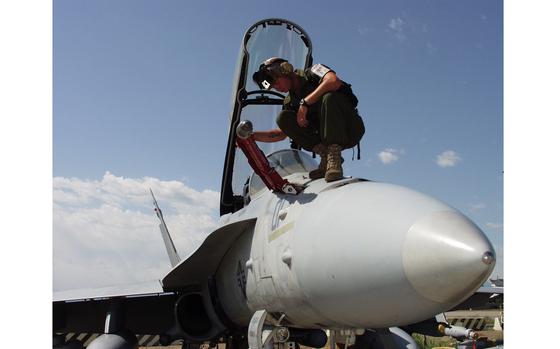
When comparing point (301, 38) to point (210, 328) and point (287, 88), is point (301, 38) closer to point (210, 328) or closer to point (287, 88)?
point (287, 88)

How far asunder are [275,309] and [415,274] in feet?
5.26

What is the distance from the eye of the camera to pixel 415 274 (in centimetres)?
244

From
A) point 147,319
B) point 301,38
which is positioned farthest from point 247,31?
point 147,319

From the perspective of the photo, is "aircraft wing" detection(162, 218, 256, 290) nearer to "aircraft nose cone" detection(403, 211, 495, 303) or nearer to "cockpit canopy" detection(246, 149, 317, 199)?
"cockpit canopy" detection(246, 149, 317, 199)

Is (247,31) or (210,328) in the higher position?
(247,31)

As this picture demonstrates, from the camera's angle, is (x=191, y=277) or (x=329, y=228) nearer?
(x=329, y=228)

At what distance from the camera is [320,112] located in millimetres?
4133

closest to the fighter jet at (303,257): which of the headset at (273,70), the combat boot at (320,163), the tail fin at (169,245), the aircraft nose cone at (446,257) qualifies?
the aircraft nose cone at (446,257)

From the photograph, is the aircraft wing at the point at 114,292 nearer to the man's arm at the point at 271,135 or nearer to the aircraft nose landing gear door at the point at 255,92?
the aircraft nose landing gear door at the point at 255,92

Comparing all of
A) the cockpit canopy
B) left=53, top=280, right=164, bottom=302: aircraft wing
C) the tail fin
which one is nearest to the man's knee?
the cockpit canopy

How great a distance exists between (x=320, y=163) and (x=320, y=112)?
48 cm

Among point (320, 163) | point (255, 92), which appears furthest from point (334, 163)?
point (255, 92)

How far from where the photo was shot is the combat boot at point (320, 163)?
412 centimetres

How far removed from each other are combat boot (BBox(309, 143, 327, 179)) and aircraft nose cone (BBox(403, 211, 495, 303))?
165 cm
